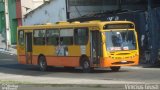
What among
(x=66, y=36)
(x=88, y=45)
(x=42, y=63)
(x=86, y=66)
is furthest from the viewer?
(x=42, y=63)

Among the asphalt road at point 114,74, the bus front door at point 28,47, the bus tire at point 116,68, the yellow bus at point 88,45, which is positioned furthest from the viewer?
the bus front door at point 28,47

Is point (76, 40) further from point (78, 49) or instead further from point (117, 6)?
point (117, 6)

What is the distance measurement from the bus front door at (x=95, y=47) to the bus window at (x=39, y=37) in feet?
15.6

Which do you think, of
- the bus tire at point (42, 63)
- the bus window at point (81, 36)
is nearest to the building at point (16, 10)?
the bus tire at point (42, 63)

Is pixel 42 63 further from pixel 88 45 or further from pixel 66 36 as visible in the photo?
pixel 88 45

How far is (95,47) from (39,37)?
5.40 metres

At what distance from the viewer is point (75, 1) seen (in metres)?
49.3

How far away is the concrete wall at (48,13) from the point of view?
Answer: 165 ft

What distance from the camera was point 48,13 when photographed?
53.5 metres

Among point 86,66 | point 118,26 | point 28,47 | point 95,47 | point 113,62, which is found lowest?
point 86,66

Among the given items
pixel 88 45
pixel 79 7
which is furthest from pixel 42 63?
pixel 79 7

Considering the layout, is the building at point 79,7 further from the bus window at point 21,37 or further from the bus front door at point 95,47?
the bus front door at point 95,47

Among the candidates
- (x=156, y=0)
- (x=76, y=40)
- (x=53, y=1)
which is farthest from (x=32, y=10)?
(x=76, y=40)

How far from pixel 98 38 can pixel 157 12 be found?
5.85m
